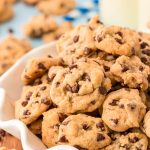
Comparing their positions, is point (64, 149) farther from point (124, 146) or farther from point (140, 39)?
point (140, 39)

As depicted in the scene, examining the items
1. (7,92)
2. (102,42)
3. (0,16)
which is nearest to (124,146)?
(102,42)

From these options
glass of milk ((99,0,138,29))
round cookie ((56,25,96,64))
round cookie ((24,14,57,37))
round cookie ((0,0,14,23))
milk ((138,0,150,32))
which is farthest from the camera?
round cookie ((0,0,14,23))

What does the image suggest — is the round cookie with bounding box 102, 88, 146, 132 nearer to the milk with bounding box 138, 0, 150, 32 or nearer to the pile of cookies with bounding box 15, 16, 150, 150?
the pile of cookies with bounding box 15, 16, 150, 150

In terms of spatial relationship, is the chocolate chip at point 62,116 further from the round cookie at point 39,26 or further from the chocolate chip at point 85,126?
the round cookie at point 39,26

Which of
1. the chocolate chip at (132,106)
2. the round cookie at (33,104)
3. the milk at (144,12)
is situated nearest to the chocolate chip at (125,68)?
the chocolate chip at (132,106)

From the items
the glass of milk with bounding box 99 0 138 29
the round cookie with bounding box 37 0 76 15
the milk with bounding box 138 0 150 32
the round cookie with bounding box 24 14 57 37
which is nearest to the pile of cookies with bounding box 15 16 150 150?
the milk with bounding box 138 0 150 32
